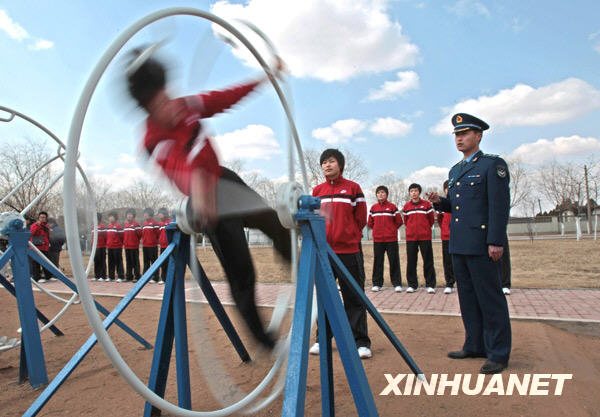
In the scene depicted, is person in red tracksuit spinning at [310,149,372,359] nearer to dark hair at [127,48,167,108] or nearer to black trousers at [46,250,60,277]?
dark hair at [127,48,167,108]

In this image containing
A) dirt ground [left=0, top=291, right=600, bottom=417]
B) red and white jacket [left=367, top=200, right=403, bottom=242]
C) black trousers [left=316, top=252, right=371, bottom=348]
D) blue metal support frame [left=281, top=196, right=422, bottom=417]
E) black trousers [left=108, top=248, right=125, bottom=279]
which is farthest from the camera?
black trousers [left=108, top=248, right=125, bottom=279]

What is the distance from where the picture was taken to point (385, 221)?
7.27 m

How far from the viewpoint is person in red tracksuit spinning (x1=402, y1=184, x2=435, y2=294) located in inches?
268

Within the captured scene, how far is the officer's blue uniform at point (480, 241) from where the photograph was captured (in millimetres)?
3102

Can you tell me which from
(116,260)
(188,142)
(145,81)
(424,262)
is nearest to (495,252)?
(188,142)

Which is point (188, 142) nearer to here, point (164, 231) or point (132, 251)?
point (164, 231)

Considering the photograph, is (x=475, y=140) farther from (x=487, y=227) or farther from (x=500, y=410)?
(x=500, y=410)

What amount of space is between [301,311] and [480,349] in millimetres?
2221

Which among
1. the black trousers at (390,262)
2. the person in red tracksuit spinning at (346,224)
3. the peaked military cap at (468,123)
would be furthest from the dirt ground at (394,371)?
the black trousers at (390,262)

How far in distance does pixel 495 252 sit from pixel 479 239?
0.19m

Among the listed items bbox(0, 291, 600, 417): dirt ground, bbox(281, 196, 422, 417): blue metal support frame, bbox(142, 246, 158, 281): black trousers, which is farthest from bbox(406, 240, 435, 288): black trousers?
bbox(142, 246, 158, 281): black trousers

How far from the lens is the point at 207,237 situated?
2334 mm

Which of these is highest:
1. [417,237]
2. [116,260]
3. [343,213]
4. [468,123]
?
[468,123]

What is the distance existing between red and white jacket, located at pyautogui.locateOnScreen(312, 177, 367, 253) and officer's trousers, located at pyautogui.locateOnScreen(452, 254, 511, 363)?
3.06 feet
